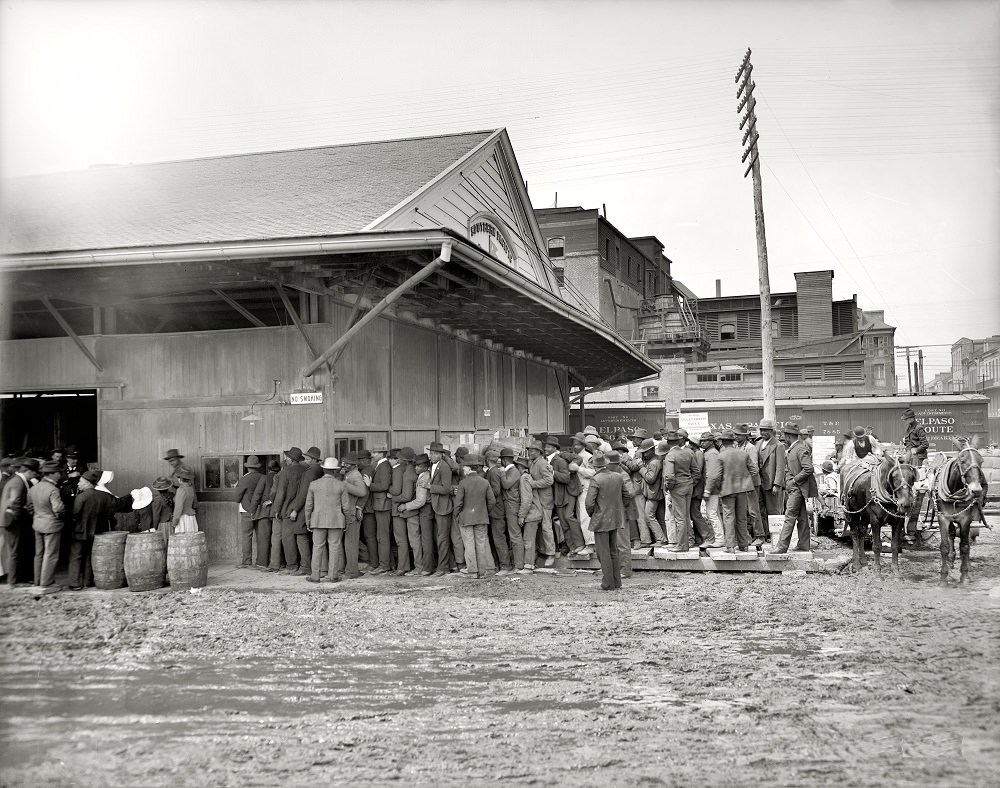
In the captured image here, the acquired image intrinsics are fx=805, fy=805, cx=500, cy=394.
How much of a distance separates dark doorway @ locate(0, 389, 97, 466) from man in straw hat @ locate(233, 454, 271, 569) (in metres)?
5.48

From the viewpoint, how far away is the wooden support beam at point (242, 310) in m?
11.7

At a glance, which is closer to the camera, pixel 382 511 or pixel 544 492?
pixel 382 511

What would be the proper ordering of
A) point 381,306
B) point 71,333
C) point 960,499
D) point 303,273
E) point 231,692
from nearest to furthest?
point 231,692
point 960,499
point 381,306
point 303,273
point 71,333

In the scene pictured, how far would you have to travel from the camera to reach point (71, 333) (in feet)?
40.6

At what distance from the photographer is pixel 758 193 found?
2248cm

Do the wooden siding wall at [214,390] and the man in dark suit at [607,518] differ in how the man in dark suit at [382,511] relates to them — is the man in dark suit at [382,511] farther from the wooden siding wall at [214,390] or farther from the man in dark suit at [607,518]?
the man in dark suit at [607,518]

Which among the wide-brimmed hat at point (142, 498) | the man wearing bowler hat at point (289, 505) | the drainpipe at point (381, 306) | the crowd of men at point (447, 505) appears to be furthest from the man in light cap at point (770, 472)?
the wide-brimmed hat at point (142, 498)

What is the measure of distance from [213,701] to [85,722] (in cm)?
88

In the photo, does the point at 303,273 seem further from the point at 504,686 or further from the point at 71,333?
the point at 504,686

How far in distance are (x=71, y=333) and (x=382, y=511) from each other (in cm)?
560

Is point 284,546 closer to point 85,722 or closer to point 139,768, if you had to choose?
point 85,722

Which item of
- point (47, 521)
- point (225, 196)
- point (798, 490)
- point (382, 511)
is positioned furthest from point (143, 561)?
point (798, 490)

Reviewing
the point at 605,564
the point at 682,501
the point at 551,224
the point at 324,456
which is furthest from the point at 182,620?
the point at 551,224

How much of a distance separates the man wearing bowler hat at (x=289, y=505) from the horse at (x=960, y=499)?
28.4 ft
